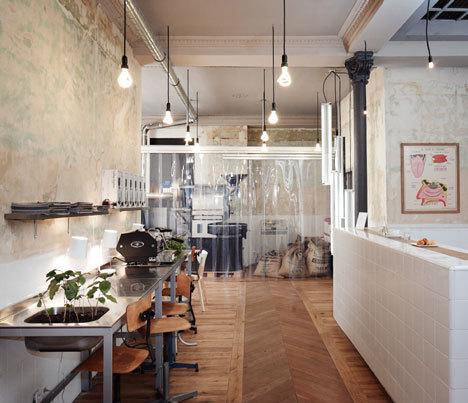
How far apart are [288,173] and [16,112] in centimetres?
524

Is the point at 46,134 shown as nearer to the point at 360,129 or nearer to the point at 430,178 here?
the point at 360,129

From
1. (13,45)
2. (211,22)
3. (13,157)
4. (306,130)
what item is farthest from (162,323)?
(306,130)

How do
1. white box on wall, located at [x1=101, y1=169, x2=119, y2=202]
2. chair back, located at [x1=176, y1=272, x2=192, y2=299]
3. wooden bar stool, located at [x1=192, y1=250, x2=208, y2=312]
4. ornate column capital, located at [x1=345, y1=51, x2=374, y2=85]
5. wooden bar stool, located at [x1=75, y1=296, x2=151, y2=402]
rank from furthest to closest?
wooden bar stool, located at [x1=192, y1=250, x2=208, y2=312], ornate column capital, located at [x1=345, y1=51, x2=374, y2=85], white box on wall, located at [x1=101, y1=169, x2=119, y2=202], chair back, located at [x1=176, y1=272, x2=192, y2=299], wooden bar stool, located at [x1=75, y1=296, x2=151, y2=402]

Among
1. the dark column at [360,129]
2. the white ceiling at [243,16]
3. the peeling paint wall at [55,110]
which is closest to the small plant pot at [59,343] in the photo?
the peeling paint wall at [55,110]

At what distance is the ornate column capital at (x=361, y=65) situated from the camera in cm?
480

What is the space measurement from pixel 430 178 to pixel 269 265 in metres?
3.17

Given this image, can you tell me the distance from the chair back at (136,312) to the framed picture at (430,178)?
3810mm

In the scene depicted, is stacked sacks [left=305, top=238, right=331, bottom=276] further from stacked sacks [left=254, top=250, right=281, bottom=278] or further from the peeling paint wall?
the peeling paint wall

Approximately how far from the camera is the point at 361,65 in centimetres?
482

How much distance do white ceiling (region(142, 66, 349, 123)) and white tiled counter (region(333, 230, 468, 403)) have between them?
140 inches

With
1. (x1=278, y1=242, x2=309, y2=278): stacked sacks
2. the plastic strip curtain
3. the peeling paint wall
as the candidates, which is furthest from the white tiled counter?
the plastic strip curtain

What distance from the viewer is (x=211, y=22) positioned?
Answer: 175 inches

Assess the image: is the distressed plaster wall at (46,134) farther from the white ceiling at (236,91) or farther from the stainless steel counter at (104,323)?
the white ceiling at (236,91)

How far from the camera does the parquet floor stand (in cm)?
299
